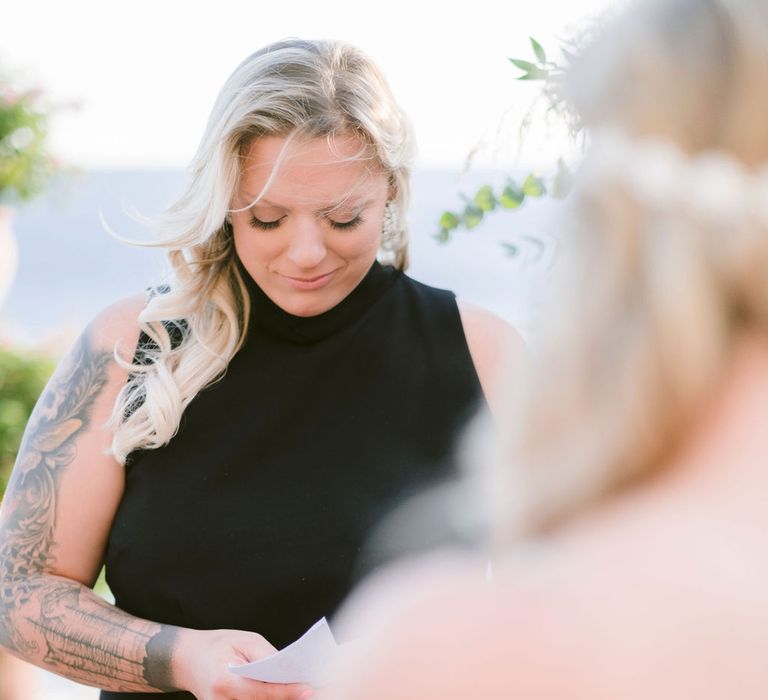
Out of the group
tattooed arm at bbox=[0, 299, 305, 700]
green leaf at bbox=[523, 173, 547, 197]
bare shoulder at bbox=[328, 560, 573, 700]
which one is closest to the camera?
bare shoulder at bbox=[328, 560, 573, 700]

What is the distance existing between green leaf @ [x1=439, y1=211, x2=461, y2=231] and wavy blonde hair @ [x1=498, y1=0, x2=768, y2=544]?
1064 millimetres

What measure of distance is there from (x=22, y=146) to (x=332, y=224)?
4.77 metres

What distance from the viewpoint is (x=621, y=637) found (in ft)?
2.56

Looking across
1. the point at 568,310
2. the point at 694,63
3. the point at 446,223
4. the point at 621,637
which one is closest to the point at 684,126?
Result: the point at 694,63

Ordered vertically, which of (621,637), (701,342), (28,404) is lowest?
(28,404)

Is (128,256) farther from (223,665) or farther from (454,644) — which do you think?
(454,644)

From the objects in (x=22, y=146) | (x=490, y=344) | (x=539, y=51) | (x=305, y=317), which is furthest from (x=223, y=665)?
(x=22, y=146)

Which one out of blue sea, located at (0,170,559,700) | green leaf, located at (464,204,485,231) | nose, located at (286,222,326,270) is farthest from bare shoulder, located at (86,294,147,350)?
green leaf, located at (464,204,485,231)

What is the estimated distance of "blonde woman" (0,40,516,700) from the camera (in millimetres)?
2166

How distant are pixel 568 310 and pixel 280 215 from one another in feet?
4.85

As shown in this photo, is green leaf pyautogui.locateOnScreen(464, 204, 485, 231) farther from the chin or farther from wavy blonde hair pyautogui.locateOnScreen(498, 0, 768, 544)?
wavy blonde hair pyautogui.locateOnScreen(498, 0, 768, 544)

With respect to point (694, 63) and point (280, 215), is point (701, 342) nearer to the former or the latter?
point (694, 63)

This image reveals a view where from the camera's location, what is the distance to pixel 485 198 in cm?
194

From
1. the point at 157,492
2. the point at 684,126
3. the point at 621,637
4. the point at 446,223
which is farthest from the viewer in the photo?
the point at 157,492
